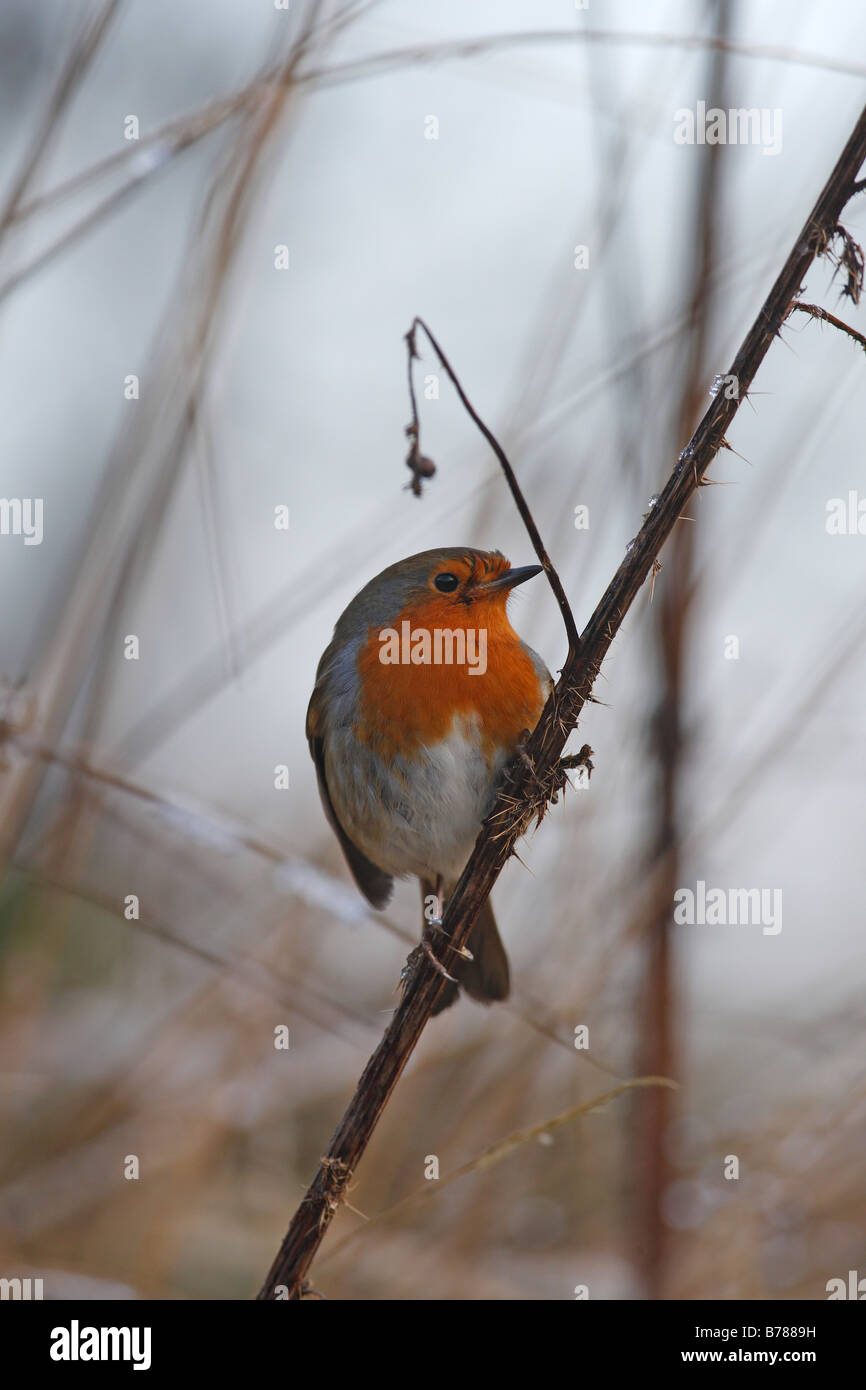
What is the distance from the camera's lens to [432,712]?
99.3 inches

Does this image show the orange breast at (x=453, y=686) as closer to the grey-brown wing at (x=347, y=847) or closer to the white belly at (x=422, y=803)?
the white belly at (x=422, y=803)

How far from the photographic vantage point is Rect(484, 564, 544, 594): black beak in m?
2.38

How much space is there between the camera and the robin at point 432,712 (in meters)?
2.51

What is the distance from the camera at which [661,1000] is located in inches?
102

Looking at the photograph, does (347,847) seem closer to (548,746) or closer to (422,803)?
(422,803)

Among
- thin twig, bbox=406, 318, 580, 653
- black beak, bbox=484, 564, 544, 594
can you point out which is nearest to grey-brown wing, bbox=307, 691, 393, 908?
black beak, bbox=484, 564, 544, 594

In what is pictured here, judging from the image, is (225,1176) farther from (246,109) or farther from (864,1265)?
(246,109)

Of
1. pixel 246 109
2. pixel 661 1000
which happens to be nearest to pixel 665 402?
pixel 246 109

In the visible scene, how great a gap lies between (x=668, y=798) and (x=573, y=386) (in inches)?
40.0

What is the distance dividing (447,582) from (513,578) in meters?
0.19

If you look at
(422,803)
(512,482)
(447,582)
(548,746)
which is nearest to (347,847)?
(422,803)

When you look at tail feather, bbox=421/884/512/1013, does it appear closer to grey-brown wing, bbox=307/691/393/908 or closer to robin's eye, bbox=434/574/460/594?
grey-brown wing, bbox=307/691/393/908

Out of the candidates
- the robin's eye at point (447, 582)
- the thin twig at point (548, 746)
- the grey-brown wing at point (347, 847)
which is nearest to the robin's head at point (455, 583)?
the robin's eye at point (447, 582)

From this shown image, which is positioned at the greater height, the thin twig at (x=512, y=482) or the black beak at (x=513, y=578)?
the black beak at (x=513, y=578)
